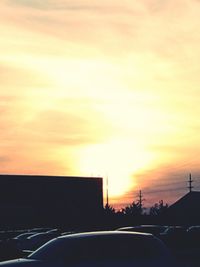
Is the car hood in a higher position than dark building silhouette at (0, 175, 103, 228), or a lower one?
lower

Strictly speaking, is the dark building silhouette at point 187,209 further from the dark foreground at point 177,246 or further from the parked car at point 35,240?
the dark foreground at point 177,246

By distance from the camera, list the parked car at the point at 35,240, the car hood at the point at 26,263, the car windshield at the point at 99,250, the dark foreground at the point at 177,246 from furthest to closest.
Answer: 1. the parked car at the point at 35,240
2. the dark foreground at the point at 177,246
3. the car windshield at the point at 99,250
4. the car hood at the point at 26,263

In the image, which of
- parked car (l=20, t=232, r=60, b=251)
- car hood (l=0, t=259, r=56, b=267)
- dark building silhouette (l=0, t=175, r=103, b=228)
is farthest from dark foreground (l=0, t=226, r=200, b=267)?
dark building silhouette (l=0, t=175, r=103, b=228)

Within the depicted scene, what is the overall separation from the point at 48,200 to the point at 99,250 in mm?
66682

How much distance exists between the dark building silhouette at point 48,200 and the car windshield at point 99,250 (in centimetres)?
5969

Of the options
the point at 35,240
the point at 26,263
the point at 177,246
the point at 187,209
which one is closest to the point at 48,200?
the point at 187,209

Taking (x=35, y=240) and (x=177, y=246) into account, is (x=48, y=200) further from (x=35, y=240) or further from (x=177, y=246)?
(x=177, y=246)

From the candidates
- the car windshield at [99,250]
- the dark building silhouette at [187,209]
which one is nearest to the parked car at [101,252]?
the car windshield at [99,250]

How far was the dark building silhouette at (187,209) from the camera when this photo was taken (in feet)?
254

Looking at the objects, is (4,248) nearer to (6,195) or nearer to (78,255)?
(78,255)

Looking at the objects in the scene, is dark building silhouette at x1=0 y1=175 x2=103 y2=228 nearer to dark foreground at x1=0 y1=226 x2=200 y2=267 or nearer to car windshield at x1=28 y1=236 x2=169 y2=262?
dark foreground at x1=0 y1=226 x2=200 y2=267

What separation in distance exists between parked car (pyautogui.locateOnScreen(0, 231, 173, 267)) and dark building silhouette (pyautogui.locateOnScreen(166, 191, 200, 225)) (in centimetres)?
6044

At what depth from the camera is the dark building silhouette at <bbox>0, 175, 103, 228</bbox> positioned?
252 feet

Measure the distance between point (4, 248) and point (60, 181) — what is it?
55144mm
